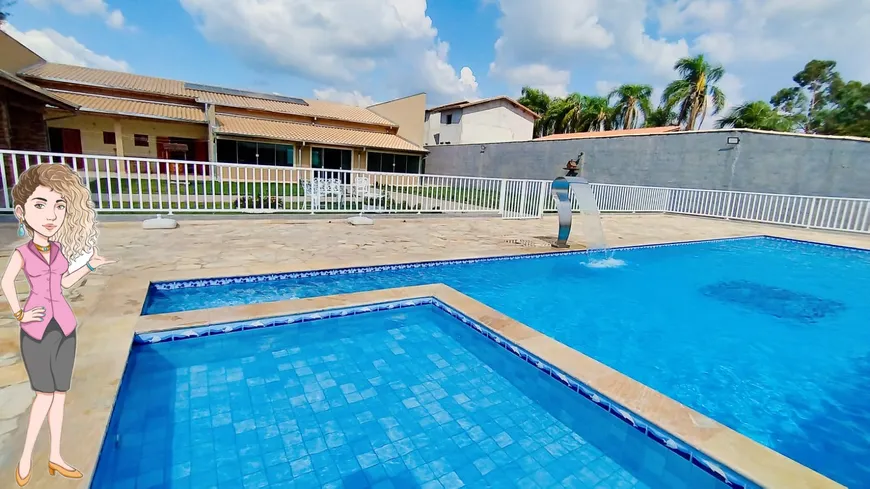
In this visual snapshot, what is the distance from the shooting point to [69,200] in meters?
1.22

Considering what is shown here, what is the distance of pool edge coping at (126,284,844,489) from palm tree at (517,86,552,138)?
32618 millimetres

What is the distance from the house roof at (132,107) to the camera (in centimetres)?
1578

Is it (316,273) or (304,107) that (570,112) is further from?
(316,273)

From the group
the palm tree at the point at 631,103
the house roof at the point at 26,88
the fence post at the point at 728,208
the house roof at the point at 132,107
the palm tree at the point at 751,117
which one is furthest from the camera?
the palm tree at the point at 631,103

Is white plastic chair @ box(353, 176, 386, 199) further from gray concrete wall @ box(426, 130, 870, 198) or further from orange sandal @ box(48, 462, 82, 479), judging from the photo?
gray concrete wall @ box(426, 130, 870, 198)

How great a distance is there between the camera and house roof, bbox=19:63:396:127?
17.1 meters

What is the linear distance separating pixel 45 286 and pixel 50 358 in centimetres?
22

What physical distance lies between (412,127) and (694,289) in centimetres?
2070

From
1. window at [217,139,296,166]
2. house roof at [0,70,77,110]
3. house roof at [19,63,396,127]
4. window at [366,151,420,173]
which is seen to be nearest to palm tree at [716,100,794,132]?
window at [366,151,420,173]

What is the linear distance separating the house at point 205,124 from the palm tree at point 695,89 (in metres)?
15.0

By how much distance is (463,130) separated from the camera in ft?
84.7

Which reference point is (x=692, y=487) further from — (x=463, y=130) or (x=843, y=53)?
(x=843, y=53)

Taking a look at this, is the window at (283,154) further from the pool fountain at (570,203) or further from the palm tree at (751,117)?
the palm tree at (751,117)

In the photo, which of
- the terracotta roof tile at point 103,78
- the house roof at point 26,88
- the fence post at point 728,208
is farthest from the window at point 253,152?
the fence post at point 728,208
